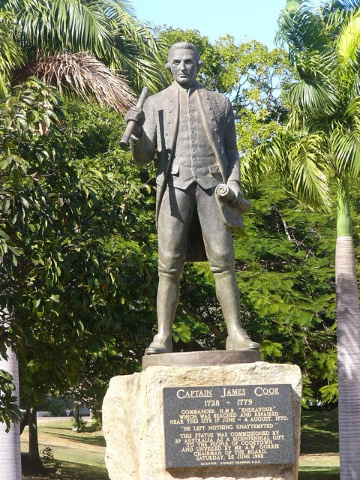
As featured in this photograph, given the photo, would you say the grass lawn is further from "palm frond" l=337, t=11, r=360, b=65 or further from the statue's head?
the statue's head

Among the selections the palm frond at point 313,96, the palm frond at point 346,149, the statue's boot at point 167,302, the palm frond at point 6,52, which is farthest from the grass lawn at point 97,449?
the statue's boot at point 167,302

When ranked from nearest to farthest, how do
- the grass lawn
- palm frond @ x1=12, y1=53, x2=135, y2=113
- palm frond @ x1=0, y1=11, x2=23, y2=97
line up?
palm frond @ x1=0, y1=11, x2=23, y2=97 < palm frond @ x1=12, y1=53, x2=135, y2=113 < the grass lawn

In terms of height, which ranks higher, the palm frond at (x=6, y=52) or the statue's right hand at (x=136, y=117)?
the palm frond at (x=6, y=52)

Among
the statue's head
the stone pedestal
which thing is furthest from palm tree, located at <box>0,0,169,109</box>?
the stone pedestal

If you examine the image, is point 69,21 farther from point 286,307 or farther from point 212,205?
point 212,205

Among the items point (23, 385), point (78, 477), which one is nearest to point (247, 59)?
point (78, 477)

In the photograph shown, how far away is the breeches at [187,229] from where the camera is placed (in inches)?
299

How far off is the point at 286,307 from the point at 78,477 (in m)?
7.18

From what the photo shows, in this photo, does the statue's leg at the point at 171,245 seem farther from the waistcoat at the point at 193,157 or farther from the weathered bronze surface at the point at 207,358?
the weathered bronze surface at the point at 207,358

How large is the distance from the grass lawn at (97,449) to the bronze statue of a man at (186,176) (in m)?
14.8

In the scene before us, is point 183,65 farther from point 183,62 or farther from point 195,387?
point 195,387

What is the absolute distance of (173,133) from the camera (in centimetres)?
767

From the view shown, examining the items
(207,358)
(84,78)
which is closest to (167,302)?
(207,358)

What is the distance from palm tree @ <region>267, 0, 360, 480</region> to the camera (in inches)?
625
